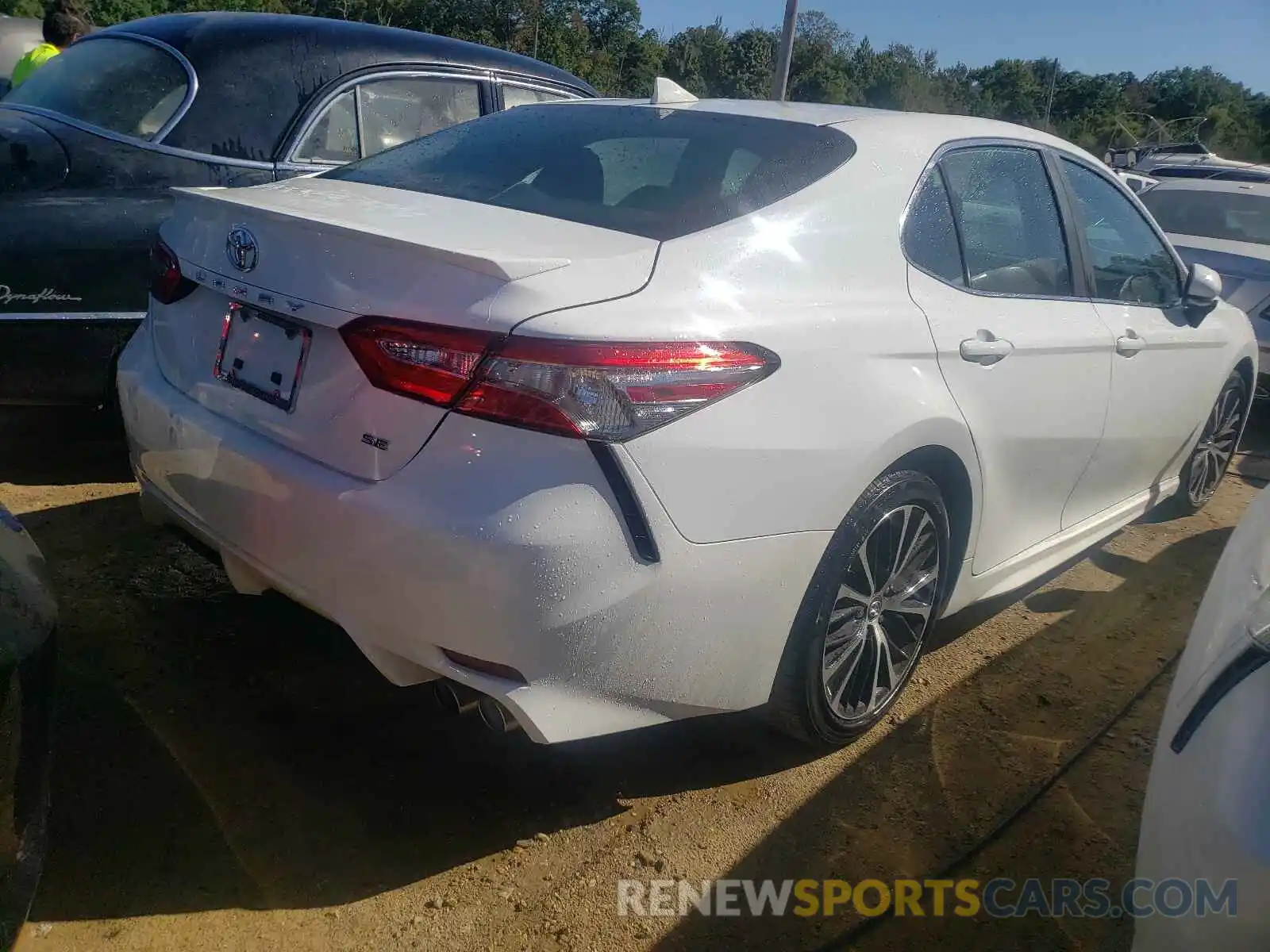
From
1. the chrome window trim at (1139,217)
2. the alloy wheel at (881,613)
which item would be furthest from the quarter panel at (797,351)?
the chrome window trim at (1139,217)

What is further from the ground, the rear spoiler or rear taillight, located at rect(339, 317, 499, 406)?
the rear spoiler

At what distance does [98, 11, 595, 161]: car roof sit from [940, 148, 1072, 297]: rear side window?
271cm

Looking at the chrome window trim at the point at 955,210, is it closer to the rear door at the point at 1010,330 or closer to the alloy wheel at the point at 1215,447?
the rear door at the point at 1010,330

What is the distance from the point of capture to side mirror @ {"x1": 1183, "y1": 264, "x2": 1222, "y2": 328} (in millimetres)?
3850

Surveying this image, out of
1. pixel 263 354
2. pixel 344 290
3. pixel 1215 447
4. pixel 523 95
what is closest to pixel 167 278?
pixel 263 354

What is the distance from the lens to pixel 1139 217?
393cm

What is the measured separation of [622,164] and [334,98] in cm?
217

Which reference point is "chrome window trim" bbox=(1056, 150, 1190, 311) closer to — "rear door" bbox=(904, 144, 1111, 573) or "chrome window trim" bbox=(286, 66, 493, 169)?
"rear door" bbox=(904, 144, 1111, 573)

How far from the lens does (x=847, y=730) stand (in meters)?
2.76

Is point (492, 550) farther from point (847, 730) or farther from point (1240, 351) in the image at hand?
point (1240, 351)

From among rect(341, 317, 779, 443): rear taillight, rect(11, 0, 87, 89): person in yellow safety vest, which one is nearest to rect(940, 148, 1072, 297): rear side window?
rect(341, 317, 779, 443): rear taillight

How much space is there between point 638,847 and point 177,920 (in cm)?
97

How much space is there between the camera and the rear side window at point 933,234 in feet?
8.78

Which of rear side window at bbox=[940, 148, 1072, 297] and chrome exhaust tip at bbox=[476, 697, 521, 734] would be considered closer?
chrome exhaust tip at bbox=[476, 697, 521, 734]
